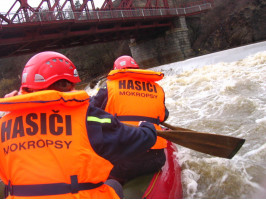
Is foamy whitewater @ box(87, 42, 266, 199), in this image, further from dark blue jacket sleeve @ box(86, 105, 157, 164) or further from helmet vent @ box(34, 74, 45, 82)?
helmet vent @ box(34, 74, 45, 82)

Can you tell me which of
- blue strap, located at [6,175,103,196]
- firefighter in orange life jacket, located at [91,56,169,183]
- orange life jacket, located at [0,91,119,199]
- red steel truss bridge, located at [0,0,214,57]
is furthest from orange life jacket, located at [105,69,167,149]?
red steel truss bridge, located at [0,0,214,57]

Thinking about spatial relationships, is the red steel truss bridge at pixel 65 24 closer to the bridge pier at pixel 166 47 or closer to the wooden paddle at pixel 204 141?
the bridge pier at pixel 166 47

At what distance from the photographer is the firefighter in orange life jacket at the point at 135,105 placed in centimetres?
256

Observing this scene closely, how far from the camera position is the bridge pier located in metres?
25.4

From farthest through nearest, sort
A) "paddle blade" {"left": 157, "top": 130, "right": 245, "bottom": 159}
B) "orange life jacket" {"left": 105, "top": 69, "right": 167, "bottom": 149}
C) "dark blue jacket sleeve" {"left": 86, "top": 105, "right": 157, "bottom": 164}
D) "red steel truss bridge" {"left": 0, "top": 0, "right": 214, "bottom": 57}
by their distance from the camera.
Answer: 1. "red steel truss bridge" {"left": 0, "top": 0, "right": 214, "bottom": 57}
2. "orange life jacket" {"left": 105, "top": 69, "right": 167, "bottom": 149}
3. "paddle blade" {"left": 157, "top": 130, "right": 245, "bottom": 159}
4. "dark blue jacket sleeve" {"left": 86, "top": 105, "right": 157, "bottom": 164}

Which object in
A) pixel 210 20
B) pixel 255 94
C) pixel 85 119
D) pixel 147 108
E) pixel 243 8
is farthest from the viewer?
pixel 210 20

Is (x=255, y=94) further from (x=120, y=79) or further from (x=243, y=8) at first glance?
(x=243, y=8)

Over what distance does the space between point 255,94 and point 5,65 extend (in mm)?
44043

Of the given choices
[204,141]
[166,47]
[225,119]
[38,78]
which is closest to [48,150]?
[38,78]

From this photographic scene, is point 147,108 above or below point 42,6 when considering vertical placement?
below

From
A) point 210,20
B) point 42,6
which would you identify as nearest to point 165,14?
point 210,20

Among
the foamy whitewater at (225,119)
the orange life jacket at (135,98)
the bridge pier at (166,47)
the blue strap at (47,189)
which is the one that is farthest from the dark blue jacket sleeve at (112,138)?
the bridge pier at (166,47)

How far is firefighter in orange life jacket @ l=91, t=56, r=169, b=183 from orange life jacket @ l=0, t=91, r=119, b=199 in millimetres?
1024

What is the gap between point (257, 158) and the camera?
347 cm
